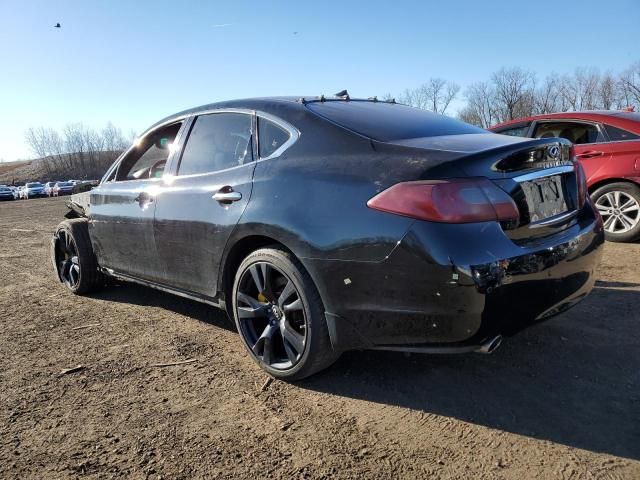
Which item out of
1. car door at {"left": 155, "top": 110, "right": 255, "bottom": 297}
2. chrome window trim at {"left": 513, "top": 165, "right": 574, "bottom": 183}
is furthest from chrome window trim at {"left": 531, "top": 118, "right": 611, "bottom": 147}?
car door at {"left": 155, "top": 110, "right": 255, "bottom": 297}

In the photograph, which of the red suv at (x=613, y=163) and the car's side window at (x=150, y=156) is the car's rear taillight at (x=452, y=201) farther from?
the red suv at (x=613, y=163)

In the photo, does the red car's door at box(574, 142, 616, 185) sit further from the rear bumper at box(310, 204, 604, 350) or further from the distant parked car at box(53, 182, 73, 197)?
the distant parked car at box(53, 182, 73, 197)

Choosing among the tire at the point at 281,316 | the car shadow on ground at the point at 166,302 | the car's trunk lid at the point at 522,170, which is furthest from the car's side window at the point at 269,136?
the car shadow on ground at the point at 166,302

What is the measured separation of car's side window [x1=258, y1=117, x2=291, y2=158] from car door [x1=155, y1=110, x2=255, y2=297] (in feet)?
0.28

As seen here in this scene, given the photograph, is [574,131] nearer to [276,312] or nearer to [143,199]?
[276,312]

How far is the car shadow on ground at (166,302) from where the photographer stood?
4.00 meters

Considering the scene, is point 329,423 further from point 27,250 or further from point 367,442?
point 27,250

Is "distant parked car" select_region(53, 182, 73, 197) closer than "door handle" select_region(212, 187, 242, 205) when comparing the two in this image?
No

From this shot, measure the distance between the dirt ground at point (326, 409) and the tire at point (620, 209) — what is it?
2547 millimetres

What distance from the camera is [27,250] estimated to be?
26.8 feet

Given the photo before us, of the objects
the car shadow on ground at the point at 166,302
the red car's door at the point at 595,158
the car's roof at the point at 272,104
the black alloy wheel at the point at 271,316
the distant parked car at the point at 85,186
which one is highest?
the car's roof at the point at 272,104

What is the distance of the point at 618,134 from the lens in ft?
19.3

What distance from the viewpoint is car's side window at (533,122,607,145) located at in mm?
6098

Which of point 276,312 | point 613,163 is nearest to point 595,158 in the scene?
point 613,163
